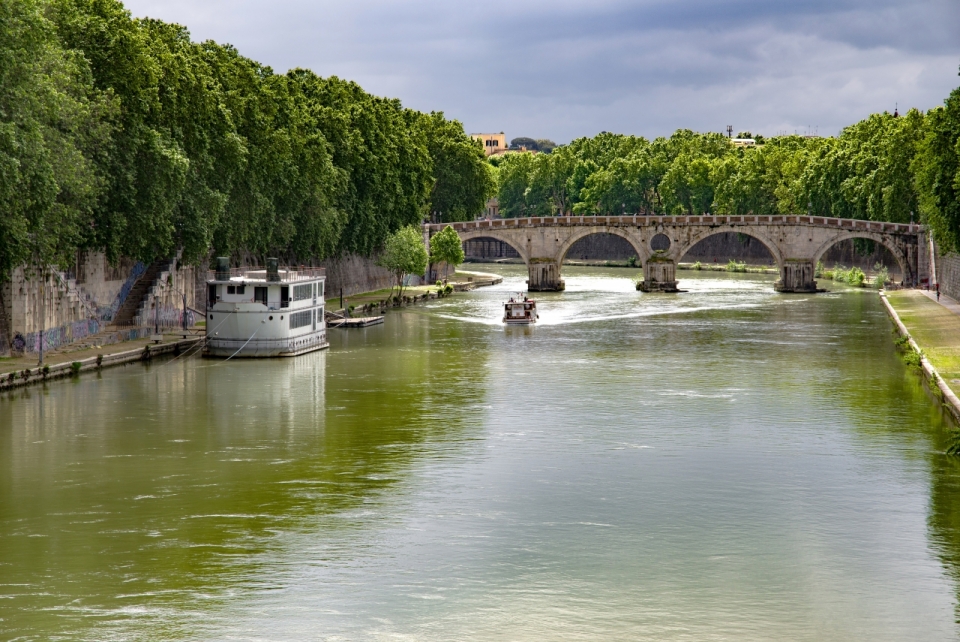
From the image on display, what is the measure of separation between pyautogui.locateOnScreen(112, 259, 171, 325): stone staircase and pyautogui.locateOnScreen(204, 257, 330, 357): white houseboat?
23.0 feet

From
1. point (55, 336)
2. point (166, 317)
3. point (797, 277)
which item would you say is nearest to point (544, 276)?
point (797, 277)

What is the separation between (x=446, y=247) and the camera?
114125 mm

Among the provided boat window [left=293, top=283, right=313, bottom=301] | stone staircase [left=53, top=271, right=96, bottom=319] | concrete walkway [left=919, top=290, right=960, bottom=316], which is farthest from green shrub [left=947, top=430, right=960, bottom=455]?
concrete walkway [left=919, top=290, right=960, bottom=316]

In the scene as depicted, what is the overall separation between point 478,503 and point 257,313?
3156cm

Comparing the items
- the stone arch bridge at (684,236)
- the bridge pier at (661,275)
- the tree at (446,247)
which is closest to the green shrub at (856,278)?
the stone arch bridge at (684,236)

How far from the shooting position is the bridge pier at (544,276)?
121812 millimetres

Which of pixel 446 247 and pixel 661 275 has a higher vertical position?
pixel 446 247

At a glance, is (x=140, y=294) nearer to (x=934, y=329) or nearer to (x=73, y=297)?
(x=73, y=297)

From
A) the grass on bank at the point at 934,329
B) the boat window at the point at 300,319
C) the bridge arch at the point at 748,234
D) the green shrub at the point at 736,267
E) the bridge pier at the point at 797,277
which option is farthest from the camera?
the green shrub at the point at 736,267

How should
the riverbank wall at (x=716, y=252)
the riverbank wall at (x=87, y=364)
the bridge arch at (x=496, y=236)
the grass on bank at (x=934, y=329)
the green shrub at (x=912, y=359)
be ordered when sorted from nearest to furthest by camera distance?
the riverbank wall at (x=87, y=364)
the grass on bank at (x=934, y=329)
the green shrub at (x=912, y=359)
the bridge arch at (x=496, y=236)
the riverbank wall at (x=716, y=252)

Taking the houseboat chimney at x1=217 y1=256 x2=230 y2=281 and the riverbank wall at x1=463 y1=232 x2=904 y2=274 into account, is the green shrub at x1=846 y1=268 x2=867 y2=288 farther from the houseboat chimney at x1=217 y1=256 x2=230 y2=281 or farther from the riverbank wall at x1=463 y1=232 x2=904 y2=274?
the houseboat chimney at x1=217 y1=256 x2=230 y2=281

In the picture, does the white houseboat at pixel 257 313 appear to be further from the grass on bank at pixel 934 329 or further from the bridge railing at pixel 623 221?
the bridge railing at pixel 623 221

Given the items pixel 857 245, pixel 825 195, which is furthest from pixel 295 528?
pixel 825 195

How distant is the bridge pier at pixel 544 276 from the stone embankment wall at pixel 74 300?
50760 mm
